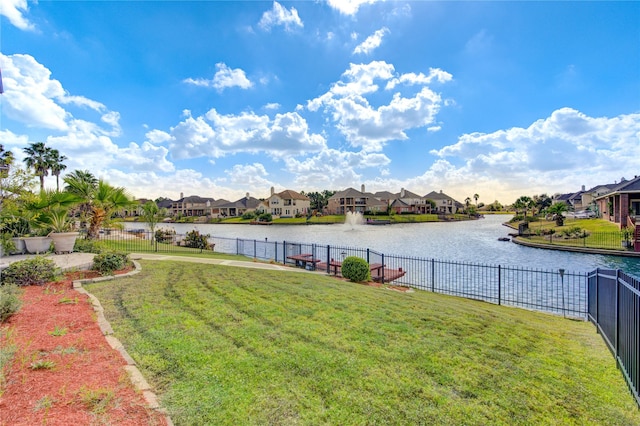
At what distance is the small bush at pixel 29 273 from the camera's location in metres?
7.37

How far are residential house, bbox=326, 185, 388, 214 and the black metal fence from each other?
293 ft

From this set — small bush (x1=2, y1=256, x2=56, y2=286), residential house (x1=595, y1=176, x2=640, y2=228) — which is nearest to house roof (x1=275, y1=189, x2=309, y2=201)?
residential house (x1=595, y1=176, x2=640, y2=228)

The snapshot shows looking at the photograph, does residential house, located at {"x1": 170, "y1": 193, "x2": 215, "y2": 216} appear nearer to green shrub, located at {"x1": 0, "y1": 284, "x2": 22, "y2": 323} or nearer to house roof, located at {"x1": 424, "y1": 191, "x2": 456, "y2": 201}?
house roof, located at {"x1": 424, "y1": 191, "x2": 456, "y2": 201}

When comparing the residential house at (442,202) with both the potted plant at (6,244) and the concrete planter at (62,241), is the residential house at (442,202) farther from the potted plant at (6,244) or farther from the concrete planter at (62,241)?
the potted plant at (6,244)

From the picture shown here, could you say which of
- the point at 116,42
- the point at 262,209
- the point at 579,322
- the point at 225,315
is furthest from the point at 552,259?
the point at 262,209

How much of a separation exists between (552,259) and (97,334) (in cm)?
2938

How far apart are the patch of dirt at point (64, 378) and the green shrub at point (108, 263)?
3.71m

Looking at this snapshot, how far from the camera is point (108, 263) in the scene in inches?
362

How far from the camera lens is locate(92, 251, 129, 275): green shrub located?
9062 mm

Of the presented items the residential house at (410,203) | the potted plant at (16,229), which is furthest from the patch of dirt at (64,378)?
the residential house at (410,203)

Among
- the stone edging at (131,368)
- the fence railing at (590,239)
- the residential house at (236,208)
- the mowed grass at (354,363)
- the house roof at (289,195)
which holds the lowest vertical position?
the fence railing at (590,239)

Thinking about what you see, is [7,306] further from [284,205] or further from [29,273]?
[284,205]

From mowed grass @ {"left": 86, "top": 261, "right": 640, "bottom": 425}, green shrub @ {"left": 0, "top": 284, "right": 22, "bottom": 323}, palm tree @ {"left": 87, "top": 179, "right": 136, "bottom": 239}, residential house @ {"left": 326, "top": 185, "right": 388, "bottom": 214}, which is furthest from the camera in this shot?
residential house @ {"left": 326, "top": 185, "right": 388, "bottom": 214}

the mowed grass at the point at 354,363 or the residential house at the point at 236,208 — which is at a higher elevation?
the residential house at the point at 236,208
